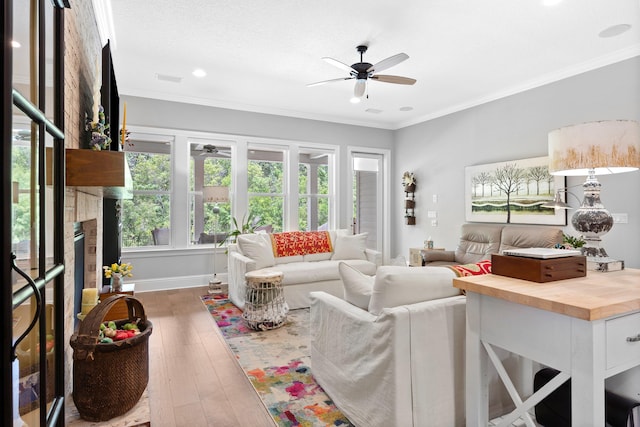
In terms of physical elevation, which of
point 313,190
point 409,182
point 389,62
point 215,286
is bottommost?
point 215,286

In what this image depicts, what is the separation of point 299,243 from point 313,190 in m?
1.77

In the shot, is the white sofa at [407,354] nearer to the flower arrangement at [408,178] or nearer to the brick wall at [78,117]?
the brick wall at [78,117]

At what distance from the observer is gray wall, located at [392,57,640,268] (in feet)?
12.3

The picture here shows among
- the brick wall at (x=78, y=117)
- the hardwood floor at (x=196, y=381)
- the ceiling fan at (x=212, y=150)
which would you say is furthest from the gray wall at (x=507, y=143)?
the brick wall at (x=78, y=117)

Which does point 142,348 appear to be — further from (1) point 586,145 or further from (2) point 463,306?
(1) point 586,145

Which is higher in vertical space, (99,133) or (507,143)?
(507,143)

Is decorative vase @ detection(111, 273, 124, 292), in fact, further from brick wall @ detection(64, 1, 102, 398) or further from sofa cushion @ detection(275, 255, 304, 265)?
sofa cushion @ detection(275, 255, 304, 265)

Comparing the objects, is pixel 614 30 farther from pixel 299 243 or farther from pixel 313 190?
pixel 313 190

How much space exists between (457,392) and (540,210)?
3544mm

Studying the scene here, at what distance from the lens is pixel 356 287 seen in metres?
2.12

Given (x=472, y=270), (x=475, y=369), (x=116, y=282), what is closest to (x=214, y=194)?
(x=116, y=282)

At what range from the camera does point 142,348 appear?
1784 mm

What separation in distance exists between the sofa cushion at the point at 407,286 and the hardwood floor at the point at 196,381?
3.21 ft

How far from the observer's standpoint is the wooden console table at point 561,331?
1188 millimetres
